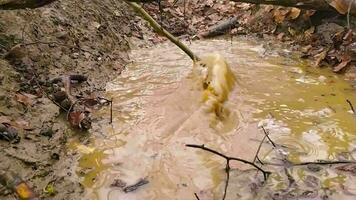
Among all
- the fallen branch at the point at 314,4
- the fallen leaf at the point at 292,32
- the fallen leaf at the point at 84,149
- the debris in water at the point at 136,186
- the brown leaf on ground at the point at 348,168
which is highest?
the fallen branch at the point at 314,4

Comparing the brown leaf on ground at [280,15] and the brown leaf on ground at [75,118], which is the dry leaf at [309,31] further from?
the brown leaf on ground at [75,118]

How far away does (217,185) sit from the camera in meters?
3.15

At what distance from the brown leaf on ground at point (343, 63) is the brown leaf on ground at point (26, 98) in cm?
355

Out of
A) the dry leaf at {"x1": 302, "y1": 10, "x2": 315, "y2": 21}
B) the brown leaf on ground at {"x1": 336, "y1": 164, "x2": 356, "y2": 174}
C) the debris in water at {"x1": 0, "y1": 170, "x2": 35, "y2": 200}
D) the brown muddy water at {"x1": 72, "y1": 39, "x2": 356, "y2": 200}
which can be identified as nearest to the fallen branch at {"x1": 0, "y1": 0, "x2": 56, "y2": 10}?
the debris in water at {"x1": 0, "y1": 170, "x2": 35, "y2": 200}

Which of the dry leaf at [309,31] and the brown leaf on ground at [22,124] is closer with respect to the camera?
the brown leaf on ground at [22,124]

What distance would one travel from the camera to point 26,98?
394 cm

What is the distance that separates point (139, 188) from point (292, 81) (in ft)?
8.75

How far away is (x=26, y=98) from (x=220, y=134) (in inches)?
70.8

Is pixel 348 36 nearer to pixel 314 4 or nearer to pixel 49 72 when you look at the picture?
pixel 314 4

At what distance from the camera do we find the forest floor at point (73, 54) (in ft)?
10.8

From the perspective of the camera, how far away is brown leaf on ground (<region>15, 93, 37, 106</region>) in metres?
3.85

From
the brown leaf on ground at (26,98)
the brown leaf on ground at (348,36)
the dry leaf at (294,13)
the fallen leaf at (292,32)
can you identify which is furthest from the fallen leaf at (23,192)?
the dry leaf at (294,13)

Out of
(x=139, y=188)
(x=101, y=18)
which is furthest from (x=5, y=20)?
(x=139, y=188)

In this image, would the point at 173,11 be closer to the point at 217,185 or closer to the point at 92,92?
the point at 92,92
